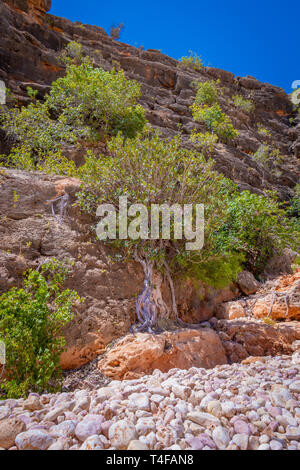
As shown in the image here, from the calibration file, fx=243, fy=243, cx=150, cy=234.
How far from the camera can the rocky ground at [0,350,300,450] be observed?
71.1 inches

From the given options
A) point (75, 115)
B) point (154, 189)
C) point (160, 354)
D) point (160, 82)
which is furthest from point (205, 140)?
point (160, 82)

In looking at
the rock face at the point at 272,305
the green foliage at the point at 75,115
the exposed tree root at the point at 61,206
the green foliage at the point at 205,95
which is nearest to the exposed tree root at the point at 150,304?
the rock face at the point at 272,305

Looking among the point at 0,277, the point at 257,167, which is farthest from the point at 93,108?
the point at 257,167

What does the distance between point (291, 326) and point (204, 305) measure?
204 centimetres

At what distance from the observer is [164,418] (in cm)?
211

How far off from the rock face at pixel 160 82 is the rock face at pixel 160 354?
11823 mm

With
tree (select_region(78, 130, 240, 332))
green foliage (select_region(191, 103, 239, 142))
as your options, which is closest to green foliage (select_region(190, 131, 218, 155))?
green foliage (select_region(191, 103, 239, 142))

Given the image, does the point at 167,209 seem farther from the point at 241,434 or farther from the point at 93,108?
the point at 93,108

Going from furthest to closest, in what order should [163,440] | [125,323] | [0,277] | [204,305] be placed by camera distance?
[204,305], [125,323], [0,277], [163,440]

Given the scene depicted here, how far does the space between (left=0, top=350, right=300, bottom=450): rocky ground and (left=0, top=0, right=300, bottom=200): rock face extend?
44.0ft

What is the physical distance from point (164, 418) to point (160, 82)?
2501 centimetres

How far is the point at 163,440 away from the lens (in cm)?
185
